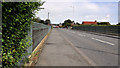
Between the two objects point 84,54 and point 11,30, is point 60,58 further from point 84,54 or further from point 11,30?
point 11,30

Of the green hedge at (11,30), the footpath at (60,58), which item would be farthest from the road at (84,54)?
the green hedge at (11,30)


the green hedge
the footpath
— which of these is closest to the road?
the footpath

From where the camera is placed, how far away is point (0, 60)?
2588 mm

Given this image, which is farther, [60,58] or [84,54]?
[84,54]

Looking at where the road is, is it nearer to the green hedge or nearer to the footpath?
the footpath

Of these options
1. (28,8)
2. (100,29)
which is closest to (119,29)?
(100,29)

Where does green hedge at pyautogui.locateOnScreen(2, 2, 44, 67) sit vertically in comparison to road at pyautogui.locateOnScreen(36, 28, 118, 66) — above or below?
above

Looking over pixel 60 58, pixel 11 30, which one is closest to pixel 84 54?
pixel 60 58

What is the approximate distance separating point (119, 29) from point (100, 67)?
1904cm

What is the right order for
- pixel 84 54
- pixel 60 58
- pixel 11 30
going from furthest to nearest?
1. pixel 84 54
2. pixel 60 58
3. pixel 11 30

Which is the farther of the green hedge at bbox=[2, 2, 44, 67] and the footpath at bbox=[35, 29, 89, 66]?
the footpath at bbox=[35, 29, 89, 66]

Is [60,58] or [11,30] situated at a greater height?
[11,30]

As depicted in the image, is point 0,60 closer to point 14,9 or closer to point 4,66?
point 4,66

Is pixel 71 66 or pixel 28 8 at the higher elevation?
pixel 28 8
